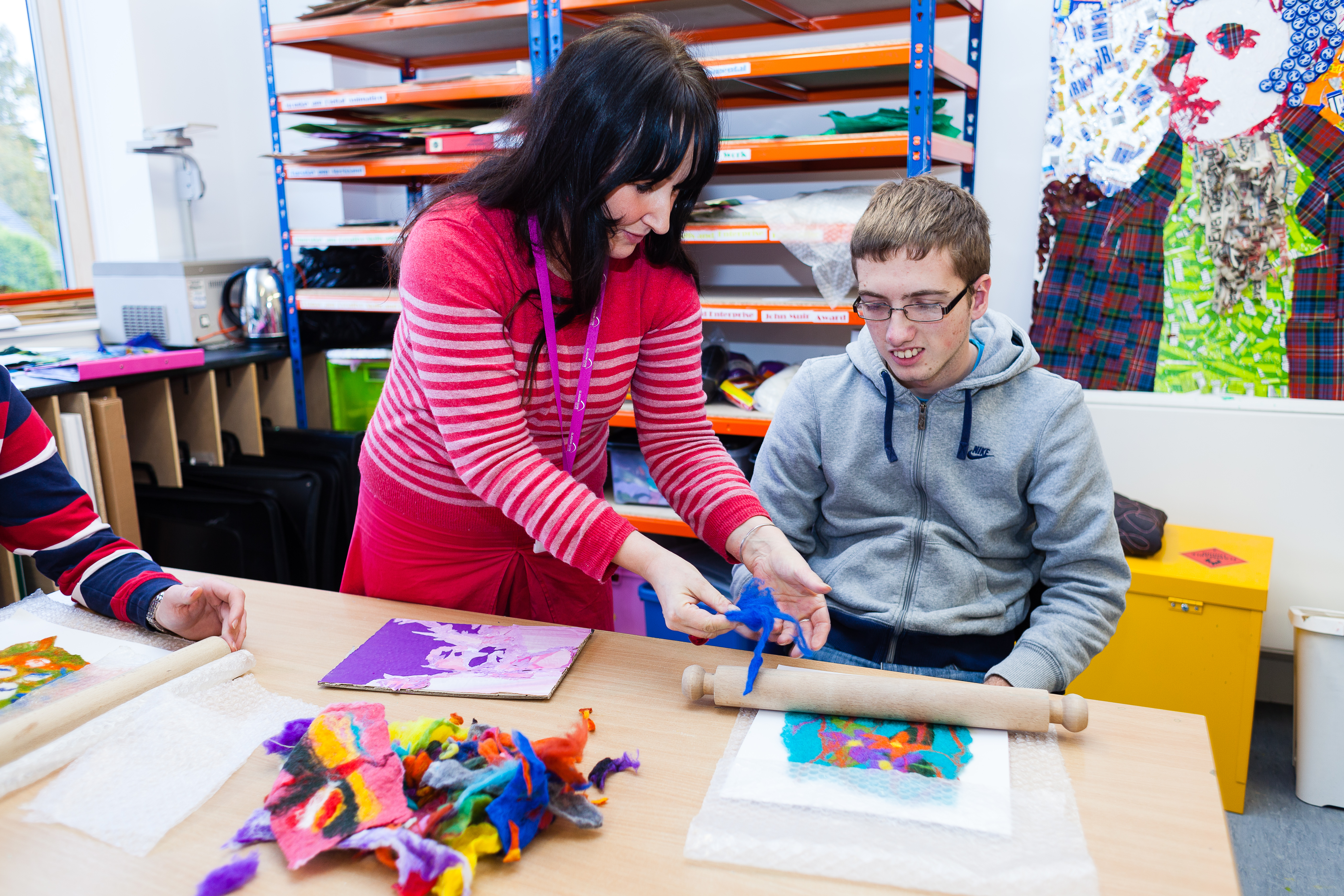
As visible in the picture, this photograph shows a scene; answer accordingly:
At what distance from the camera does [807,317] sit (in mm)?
2109

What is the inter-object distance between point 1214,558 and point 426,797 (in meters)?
1.86

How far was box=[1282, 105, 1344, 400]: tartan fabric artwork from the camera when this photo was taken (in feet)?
6.69

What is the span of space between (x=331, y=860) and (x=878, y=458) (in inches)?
35.2

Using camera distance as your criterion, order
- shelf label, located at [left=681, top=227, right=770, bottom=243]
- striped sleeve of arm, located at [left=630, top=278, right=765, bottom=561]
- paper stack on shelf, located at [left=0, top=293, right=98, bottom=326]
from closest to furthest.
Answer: striped sleeve of arm, located at [left=630, top=278, right=765, bottom=561] < shelf label, located at [left=681, top=227, right=770, bottom=243] < paper stack on shelf, located at [left=0, top=293, right=98, bottom=326]

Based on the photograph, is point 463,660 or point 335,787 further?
point 463,660

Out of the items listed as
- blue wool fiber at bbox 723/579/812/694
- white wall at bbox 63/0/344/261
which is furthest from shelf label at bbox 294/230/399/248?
blue wool fiber at bbox 723/579/812/694

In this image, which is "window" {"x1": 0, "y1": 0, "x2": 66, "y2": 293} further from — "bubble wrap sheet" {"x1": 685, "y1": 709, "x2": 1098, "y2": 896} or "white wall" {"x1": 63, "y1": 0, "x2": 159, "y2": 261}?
"bubble wrap sheet" {"x1": 685, "y1": 709, "x2": 1098, "y2": 896}

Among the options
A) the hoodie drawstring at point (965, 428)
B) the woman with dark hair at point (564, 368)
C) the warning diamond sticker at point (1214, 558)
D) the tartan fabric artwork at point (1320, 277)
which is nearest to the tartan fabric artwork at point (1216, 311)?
the tartan fabric artwork at point (1320, 277)

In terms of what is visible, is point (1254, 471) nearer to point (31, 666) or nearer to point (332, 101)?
point (31, 666)

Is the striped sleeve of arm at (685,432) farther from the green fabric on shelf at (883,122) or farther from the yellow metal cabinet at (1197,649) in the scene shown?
the yellow metal cabinet at (1197,649)

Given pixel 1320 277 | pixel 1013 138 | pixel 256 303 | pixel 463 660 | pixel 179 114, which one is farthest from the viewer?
pixel 179 114

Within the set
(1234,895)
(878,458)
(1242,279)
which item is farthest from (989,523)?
(1242,279)

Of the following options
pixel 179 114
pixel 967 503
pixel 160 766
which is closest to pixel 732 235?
pixel 967 503

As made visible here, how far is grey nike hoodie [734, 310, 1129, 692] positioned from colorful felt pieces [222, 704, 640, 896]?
0.56 meters
